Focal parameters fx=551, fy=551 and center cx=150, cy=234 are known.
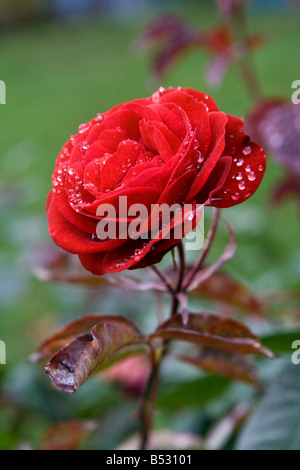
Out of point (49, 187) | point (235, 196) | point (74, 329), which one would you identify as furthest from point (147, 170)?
point (49, 187)

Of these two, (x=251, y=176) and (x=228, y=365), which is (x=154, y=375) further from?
(x=251, y=176)

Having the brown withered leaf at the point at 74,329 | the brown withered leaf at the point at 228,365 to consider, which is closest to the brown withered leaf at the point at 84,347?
the brown withered leaf at the point at 74,329

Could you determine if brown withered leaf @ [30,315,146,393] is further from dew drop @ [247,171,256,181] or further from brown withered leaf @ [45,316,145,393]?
dew drop @ [247,171,256,181]

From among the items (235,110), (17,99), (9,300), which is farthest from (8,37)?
(9,300)

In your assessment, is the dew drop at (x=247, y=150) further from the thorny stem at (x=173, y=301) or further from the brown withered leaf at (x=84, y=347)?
the brown withered leaf at (x=84, y=347)

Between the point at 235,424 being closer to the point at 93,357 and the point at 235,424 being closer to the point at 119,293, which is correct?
the point at 93,357
